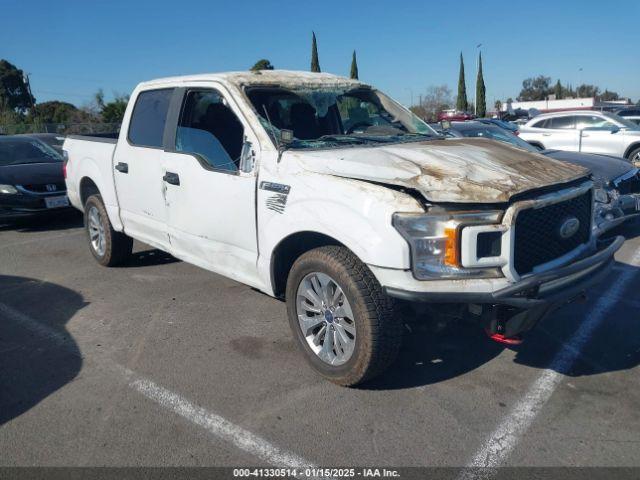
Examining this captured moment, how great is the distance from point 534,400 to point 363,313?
1220mm

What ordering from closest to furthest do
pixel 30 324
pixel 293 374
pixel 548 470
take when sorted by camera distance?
pixel 548 470, pixel 293 374, pixel 30 324

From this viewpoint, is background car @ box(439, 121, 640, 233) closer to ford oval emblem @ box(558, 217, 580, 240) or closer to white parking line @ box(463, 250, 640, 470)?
white parking line @ box(463, 250, 640, 470)

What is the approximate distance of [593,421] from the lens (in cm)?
310

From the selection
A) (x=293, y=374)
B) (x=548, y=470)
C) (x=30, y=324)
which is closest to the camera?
(x=548, y=470)

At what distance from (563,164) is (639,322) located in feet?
5.33

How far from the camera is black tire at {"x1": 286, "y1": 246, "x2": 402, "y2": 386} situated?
124 inches

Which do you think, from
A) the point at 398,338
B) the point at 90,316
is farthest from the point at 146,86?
the point at 398,338

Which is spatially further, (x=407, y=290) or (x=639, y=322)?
(x=639, y=322)

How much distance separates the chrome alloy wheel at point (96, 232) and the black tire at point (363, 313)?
145 inches

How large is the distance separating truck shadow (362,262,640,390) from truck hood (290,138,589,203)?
0.90 m

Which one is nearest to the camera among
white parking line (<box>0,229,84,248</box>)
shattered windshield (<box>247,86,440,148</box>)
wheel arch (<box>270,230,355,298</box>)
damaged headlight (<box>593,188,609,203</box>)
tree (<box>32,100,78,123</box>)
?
wheel arch (<box>270,230,355,298</box>)

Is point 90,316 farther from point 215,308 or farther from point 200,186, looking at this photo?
point 200,186

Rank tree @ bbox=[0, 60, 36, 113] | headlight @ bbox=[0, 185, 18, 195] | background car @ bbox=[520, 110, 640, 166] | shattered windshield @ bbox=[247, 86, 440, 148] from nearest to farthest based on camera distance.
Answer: shattered windshield @ bbox=[247, 86, 440, 148] < headlight @ bbox=[0, 185, 18, 195] < background car @ bbox=[520, 110, 640, 166] < tree @ bbox=[0, 60, 36, 113]

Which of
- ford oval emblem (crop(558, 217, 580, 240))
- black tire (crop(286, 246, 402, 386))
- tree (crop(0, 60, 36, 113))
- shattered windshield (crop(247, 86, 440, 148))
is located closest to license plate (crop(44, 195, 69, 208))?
shattered windshield (crop(247, 86, 440, 148))
